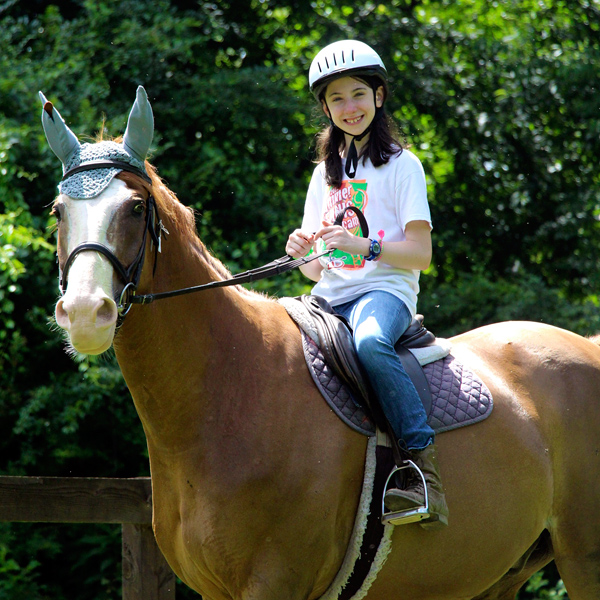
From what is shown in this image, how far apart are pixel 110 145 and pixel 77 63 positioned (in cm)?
491

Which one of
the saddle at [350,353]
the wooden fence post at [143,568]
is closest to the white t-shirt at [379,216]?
the saddle at [350,353]

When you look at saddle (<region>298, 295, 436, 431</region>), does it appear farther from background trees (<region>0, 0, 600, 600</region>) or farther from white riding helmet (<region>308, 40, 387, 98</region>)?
background trees (<region>0, 0, 600, 600</region>)

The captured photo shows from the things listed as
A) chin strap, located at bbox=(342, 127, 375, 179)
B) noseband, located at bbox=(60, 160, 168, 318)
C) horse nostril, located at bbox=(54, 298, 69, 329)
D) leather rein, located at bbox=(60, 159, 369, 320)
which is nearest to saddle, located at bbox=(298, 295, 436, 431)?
leather rein, located at bbox=(60, 159, 369, 320)

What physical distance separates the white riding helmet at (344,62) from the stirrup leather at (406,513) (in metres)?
1.85

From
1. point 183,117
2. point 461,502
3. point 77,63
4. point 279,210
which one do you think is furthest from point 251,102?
point 461,502

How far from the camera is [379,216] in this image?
3578 millimetres

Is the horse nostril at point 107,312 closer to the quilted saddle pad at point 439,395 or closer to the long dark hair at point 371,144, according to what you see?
the quilted saddle pad at point 439,395

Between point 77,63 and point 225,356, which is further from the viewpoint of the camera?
point 77,63

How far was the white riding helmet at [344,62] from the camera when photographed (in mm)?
3617

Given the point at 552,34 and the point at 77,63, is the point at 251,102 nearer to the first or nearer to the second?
the point at 77,63

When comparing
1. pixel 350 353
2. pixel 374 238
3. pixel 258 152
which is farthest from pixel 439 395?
pixel 258 152

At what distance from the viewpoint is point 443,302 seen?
27.5 ft

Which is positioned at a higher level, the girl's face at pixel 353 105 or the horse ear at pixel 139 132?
the girl's face at pixel 353 105

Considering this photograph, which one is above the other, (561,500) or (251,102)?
(251,102)
